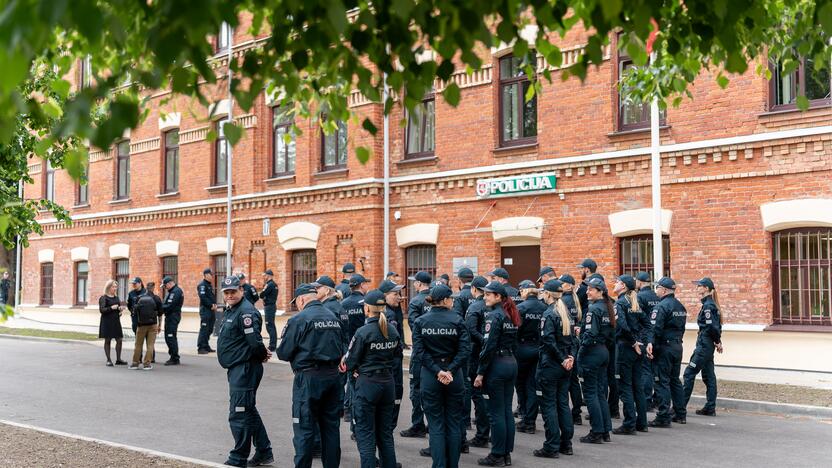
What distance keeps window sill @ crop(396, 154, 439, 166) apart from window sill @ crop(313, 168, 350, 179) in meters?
1.68

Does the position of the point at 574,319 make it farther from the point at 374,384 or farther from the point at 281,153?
the point at 281,153

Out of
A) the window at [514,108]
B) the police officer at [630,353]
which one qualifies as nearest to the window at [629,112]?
the window at [514,108]

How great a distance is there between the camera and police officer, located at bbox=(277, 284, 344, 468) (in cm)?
790

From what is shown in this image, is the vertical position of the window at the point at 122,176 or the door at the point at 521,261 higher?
the window at the point at 122,176

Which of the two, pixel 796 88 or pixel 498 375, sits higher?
pixel 796 88

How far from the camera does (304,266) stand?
2312 cm

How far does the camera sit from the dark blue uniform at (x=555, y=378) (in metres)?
9.31

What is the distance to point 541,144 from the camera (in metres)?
18.1

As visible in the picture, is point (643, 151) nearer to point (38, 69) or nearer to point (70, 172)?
point (38, 69)

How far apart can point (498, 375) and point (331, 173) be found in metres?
13.9

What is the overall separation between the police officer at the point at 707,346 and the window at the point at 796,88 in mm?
4920

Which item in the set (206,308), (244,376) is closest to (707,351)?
(244,376)

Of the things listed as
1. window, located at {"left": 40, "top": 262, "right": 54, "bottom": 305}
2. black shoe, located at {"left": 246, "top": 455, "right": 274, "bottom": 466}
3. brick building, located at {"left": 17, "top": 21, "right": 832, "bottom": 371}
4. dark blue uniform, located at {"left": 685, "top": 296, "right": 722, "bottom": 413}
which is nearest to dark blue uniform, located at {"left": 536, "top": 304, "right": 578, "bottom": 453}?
dark blue uniform, located at {"left": 685, "top": 296, "right": 722, "bottom": 413}

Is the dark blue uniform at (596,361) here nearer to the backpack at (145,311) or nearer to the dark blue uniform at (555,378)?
the dark blue uniform at (555,378)
